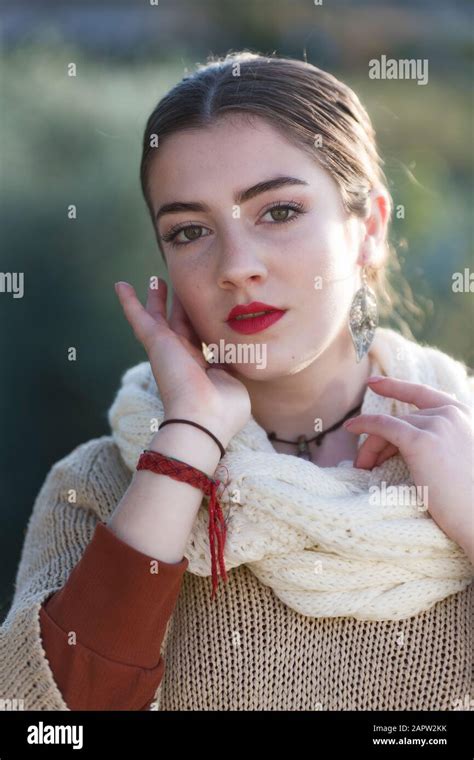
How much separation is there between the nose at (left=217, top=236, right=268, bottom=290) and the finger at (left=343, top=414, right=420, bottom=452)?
1.10 ft

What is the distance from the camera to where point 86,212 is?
118 inches

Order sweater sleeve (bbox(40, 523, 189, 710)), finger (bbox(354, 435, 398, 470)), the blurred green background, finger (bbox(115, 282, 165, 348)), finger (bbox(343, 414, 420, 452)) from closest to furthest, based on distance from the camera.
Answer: sweater sleeve (bbox(40, 523, 189, 710)), finger (bbox(343, 414, 420, 452)), finger (bbox(354, 435, 398, 470)), finger (bbox(115, 282, 165, 348)), the blurred green background

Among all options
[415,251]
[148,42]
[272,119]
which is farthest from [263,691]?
[148,42]

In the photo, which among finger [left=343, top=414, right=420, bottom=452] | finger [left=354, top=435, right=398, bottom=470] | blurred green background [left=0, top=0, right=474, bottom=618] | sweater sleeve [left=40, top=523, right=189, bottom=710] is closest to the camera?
sweater sleeve [left=40, top=523, right=189, bottom=710]

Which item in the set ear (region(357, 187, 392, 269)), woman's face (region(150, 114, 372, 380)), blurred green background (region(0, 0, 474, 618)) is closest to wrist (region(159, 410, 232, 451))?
woman's face (region(150, 114, 372, 380))

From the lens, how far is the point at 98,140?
3.01 metres

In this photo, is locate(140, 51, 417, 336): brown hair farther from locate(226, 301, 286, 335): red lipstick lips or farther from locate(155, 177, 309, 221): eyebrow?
locate(226, 301, 286, 335): red lipstick lips

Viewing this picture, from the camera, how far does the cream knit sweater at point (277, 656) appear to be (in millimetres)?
1465

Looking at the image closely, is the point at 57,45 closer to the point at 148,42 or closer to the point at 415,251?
the point at 148,42

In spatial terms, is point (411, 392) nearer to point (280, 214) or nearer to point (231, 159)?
point (280, 214)

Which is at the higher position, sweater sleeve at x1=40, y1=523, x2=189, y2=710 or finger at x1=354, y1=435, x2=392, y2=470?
finger at x1=354, y1=435, x2=392, y2=470

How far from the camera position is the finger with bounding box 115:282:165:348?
1.74m
